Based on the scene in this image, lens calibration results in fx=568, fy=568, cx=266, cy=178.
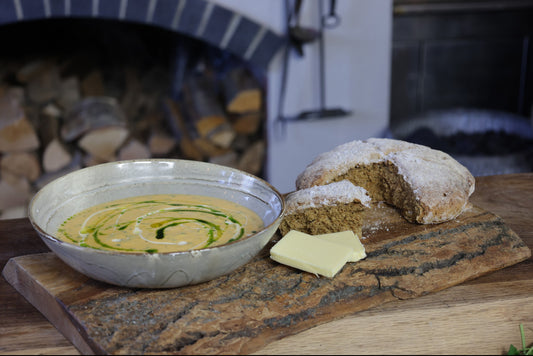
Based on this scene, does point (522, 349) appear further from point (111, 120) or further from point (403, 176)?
point (111, 120)

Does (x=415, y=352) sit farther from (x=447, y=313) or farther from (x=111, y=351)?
(x=111, y=351)

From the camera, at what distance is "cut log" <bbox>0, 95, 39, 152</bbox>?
238 cm

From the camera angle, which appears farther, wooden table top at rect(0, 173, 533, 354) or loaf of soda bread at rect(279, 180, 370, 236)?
loaf of soda bread at rect(279, 180, 370, 236)

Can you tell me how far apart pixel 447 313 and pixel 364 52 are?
1.98m

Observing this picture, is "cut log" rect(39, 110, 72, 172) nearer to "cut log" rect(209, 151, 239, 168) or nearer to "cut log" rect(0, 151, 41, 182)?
"cut log" rect(0, 151, 41, 182)

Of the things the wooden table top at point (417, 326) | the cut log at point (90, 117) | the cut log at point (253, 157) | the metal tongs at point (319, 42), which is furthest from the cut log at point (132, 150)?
the wooden table top at point (417, 326)

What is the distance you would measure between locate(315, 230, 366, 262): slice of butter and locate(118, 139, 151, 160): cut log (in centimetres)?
169

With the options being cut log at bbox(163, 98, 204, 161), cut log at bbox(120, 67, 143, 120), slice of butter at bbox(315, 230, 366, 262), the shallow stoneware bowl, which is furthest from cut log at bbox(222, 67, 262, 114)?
slice of butter at bbox(315, 230, 366, 262)

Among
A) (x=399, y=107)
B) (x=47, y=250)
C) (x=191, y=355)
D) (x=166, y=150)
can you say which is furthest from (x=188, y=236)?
(x=399, y=107)

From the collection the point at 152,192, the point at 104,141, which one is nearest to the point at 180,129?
the point at 104,141

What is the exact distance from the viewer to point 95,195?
1131 millimetres

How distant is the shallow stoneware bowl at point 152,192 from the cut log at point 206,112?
54.9 inches

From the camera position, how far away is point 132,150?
8.64ft

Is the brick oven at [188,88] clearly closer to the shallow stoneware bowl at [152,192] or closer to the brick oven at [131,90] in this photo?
the brick oven at [131,90]
